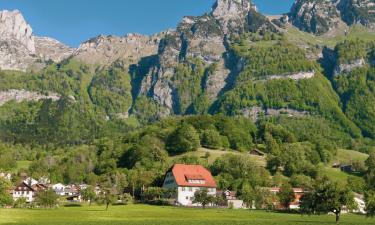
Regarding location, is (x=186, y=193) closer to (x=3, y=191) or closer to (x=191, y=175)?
(x=191, y=175)

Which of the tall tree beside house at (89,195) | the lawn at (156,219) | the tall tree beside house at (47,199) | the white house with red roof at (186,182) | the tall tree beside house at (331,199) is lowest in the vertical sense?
the lawn at (156,219)

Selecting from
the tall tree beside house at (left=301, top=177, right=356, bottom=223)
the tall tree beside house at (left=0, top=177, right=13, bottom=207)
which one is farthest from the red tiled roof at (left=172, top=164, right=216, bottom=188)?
the tall tree beside house at (left=301, top=177, right=356, bottom=223)

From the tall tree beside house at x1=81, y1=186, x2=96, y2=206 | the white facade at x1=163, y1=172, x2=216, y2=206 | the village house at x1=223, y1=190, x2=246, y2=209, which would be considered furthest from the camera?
the white facade at x1=163, y1=172, x2=216, y2=206

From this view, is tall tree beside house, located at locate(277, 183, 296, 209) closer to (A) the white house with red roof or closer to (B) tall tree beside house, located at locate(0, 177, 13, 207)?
(A) the white house with red roof

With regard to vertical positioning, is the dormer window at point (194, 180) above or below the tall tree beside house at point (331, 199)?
above

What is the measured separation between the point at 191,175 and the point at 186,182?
387 cm

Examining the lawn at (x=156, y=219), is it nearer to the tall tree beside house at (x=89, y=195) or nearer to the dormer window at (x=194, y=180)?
the tall tree beside house at (x=89, y=195)

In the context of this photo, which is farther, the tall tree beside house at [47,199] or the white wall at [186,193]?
the white wall at [186,193]

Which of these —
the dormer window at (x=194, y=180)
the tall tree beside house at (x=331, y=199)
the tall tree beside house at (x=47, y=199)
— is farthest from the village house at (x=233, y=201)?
the tall tree beside house at (x=331, y=199)

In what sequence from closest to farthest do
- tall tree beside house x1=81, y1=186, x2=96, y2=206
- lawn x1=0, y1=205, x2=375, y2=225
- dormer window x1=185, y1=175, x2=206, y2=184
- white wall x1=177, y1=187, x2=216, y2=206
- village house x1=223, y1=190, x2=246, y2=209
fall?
lawn x1=0, y1=205, x2=375, y2=225 → village house x1=223, y1=190, x2=246, y2=209 → tall tree beside house x1=81, y1=186, x2=96, y2=206 → white wall x1=177, y1=187, x2=216, y2=206 → dormer window x1=185, y1=175, x2=206, y2=184

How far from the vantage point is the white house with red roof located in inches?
7111

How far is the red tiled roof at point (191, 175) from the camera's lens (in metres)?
183

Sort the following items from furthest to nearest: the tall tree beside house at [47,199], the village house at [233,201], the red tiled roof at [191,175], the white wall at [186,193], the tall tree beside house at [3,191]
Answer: the red tiled roof at [191,175]
the white wall at [186,193]
the village house at [233,201]
the tall tree beside house at [47,199]
the tall tree beside house at [3,191]

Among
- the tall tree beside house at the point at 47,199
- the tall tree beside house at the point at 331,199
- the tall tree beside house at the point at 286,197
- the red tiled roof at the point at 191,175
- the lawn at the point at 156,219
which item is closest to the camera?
the lawn at the point at 156,219
